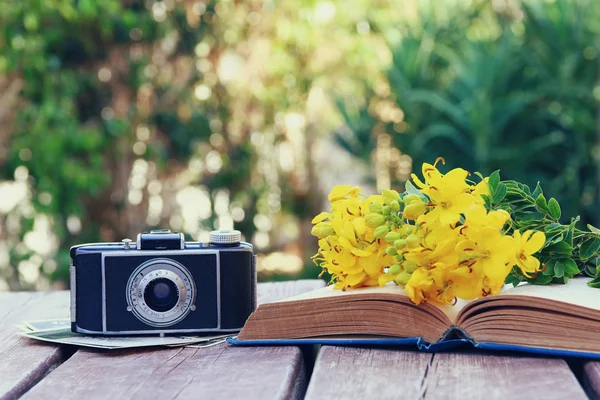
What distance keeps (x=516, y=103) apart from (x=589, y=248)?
244 centimetres

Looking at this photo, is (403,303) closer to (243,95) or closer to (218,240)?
(218,240)

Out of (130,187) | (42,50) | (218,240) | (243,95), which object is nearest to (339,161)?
(243,95)

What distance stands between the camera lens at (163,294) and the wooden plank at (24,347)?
0.41ft

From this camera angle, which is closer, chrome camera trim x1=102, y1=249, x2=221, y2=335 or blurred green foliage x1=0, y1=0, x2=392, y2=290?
chrome camera trim x1=102, y1=249, x2=221, y2=335

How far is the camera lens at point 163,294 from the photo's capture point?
1221 millimetres

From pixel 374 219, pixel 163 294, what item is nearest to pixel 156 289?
pixel 163 294

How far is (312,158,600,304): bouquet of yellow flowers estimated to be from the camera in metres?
1.04

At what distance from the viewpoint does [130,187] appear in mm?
3910

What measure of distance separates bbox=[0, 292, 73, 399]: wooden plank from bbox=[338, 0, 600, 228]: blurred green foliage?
7.71 feet

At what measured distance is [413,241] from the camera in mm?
1039

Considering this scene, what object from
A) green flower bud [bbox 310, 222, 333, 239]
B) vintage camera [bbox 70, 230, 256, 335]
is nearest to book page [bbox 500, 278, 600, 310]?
green flower bud [bbox 310, 222, 333, 239]

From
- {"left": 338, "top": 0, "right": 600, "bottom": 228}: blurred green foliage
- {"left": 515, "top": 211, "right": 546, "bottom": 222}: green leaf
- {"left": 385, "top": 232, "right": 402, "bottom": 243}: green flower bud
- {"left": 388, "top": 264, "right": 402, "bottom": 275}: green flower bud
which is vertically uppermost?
{"left": 338, "top": 0, "right": 600, "bottom": 228}: blurred green foliage

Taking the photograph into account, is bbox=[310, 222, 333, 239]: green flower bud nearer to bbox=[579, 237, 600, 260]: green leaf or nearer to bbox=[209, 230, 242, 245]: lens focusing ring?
bbox=[209, 230, 242, 245]: lens focusing ring

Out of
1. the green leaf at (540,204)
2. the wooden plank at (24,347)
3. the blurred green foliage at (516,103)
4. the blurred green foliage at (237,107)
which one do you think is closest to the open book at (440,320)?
the green leaf at (540,204)
